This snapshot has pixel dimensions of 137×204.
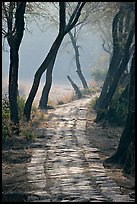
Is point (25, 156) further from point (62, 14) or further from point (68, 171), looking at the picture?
point (62, 14)

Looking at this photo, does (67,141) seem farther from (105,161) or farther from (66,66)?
(66,66)

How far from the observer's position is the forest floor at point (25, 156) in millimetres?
9344

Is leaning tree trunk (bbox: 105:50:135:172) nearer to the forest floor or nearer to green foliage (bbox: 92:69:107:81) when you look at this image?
the forest floor

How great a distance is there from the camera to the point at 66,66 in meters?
97.0

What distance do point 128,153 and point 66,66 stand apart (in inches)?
3407

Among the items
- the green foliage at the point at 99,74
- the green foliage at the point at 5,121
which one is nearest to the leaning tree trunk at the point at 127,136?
the green foliage at the point at 5,121

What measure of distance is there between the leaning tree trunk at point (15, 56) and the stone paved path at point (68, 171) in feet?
3.50

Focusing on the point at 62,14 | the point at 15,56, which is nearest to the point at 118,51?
the point at 62,14

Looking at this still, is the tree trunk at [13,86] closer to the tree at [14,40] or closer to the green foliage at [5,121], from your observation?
the tree at [14,40]

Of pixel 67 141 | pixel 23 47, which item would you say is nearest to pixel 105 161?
pixel 67 141

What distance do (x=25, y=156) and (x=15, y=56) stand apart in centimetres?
404

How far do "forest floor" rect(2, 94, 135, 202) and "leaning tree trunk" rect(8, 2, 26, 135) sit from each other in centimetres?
121

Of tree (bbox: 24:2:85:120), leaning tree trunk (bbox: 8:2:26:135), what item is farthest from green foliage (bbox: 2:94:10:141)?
tree (bbox: 24:2:85:120)

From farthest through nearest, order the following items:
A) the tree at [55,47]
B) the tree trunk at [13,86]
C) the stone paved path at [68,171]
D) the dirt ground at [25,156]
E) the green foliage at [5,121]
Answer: the tree at [55,47], the tree trunk at [13,86], the green foliage at [5,121], the dirt ground at [25,156], the stone paved path at [68,171]
